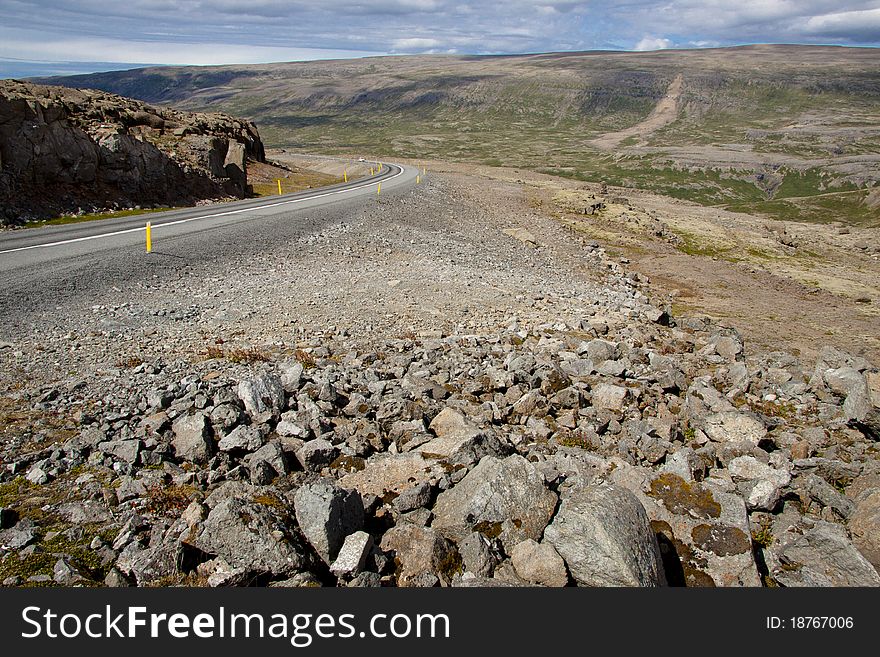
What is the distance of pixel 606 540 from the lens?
195 inches

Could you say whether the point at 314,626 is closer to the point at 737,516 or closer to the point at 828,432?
the point at 737,516

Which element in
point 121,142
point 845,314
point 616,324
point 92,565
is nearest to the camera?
point 92,565

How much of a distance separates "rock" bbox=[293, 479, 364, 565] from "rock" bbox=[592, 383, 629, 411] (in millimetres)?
5605

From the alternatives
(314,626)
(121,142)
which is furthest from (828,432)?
(121,142)

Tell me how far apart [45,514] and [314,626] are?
3.37 meters

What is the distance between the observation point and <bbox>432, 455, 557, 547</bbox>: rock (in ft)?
18.2

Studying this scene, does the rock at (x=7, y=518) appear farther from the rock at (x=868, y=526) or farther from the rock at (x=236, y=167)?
the rock at (x=236, y=167)

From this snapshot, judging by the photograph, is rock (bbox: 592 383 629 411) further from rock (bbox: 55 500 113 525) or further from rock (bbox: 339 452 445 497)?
rock (bbox: 55 500 113 525)

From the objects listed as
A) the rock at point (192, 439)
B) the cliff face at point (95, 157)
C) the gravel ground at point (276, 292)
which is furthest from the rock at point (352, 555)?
the cliff face at point (95, 157)

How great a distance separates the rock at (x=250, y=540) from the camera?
4.79 meters

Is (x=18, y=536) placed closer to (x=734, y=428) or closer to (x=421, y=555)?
(x=421, y=555)

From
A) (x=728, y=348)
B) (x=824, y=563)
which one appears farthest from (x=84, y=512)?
(x=728, y=348)

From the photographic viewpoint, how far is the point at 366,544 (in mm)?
5098

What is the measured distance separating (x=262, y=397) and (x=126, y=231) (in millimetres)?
17407
